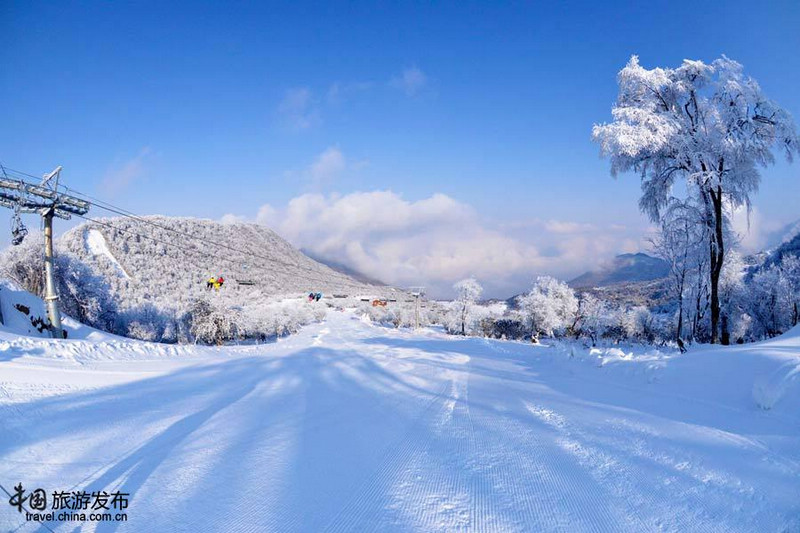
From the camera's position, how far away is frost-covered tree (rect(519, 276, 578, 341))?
4522cm

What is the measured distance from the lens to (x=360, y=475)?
3504 mm

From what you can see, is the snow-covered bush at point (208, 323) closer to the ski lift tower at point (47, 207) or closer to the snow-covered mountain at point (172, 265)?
the snow-covered mountain at point (172, 265)

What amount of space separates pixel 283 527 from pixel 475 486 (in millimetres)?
1594

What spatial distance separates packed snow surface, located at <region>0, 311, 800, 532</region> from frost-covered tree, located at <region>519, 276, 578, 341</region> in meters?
39.9

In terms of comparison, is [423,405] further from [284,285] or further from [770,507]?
[284,285]

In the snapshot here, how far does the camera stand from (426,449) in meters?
4.14

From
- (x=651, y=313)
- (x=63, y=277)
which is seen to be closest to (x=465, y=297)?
(x=651, y=313)

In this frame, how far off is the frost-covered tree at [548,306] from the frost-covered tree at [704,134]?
118 feet

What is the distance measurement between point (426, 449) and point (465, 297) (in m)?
54.4

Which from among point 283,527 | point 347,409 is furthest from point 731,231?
point 283,527

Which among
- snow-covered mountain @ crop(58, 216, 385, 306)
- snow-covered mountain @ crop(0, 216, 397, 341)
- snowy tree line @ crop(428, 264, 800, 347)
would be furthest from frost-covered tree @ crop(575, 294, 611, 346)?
snow-covered mountain @ crop(58, 216, 385, 306)

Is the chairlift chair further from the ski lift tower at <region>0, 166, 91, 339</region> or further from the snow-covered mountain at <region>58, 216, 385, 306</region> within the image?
the snow-covered mountain at <region>58, 216, 385, 306</region>

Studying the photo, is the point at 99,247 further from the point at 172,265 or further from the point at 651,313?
the point at 651,313

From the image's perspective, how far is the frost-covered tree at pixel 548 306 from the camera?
45219 mm
